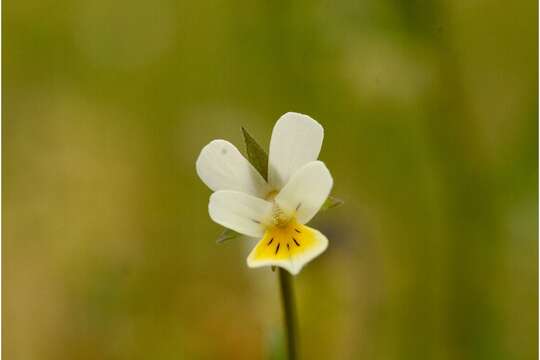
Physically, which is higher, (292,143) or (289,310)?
(292,143)

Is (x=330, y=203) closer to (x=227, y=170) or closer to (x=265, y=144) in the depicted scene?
(x=227, y=170)

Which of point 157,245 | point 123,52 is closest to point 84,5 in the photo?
point 123,52

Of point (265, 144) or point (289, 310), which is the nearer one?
point (289, 310)

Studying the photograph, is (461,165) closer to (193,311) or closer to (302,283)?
(302,283)

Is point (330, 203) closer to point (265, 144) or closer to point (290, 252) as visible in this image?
point (290, 252)

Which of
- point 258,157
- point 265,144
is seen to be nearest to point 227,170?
point 258,157

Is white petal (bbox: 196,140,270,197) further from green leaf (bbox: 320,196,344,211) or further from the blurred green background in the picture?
the blurred green background
